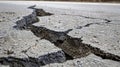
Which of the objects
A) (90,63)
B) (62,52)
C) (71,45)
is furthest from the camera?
(71,45)

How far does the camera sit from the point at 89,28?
2139 mm

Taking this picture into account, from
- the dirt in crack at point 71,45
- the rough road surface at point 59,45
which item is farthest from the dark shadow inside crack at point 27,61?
the dirt in crack at point 71,45

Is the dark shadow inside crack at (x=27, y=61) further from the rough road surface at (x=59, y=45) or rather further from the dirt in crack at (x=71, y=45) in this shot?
the dirt in crack at (x=71, y=45)

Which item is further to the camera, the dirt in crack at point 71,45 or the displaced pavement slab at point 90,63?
the dirt in crack at point 71,45

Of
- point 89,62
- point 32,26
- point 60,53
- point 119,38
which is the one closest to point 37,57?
point 60,53

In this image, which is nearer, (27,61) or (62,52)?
(27,61)

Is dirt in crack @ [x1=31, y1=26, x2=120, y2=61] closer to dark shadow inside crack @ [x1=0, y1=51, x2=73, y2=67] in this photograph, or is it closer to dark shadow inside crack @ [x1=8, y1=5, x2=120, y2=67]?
dark shadow inside crack @ [x1=8, y1=5, x2=120, y2=67]

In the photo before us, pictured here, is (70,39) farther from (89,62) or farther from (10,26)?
(10,26)

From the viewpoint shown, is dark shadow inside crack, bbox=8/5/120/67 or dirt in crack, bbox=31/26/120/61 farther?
dirt in crack, bbox=31/26/120/61

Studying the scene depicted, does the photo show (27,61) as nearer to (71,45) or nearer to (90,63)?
(90,63)

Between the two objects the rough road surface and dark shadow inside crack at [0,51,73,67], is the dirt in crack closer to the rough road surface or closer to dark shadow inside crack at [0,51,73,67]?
the rough road surface

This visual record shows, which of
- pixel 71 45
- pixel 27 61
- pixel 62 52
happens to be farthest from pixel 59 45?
pixel 27 61

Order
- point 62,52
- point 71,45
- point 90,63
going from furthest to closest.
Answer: point 71,45, point 62,52, point 90,63

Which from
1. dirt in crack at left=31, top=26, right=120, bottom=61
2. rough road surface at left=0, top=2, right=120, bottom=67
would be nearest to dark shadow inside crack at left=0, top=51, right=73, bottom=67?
rough road surface at left=0, top=2, right=120, bottom=67
